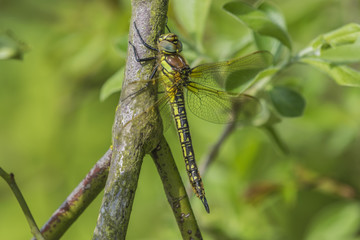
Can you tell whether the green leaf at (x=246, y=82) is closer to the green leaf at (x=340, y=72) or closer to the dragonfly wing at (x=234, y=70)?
the dragonfly wing at (x=234, y=70)

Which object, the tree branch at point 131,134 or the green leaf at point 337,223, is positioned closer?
the tree branch at point 131,134

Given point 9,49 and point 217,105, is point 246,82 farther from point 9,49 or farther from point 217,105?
point 9,49

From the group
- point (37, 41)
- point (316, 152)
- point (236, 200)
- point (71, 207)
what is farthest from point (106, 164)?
point (37, 41)

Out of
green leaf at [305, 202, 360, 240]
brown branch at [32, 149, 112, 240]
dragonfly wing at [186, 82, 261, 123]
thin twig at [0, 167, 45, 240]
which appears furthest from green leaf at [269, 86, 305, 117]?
green leaf at [305, 202, 360, 240]

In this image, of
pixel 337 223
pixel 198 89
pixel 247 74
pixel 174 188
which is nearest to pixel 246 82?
pixel 247 74

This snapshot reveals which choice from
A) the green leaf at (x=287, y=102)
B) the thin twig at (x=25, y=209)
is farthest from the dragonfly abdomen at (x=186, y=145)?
the thin twig at (x=25, y=209)

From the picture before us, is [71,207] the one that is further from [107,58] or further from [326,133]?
[326,133]

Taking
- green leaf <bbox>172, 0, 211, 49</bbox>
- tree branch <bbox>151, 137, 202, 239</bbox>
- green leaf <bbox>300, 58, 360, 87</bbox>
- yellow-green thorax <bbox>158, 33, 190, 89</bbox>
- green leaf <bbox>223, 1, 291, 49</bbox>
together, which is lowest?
tree branch <bbox>151, 137, 202, 239</bbox>

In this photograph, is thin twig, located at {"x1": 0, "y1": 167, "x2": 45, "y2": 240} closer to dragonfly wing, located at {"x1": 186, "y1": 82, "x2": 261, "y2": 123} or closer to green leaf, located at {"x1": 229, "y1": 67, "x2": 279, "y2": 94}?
green leaf, located at {"x1": 229, "y1": 67, "x2": 279, "y2": 94}
